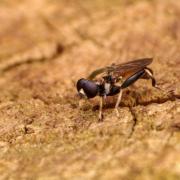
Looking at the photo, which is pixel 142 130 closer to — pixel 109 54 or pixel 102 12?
pixel 109 54

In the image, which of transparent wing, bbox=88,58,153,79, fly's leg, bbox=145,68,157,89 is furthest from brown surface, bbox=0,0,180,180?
transparent wing, bbox=88,58,153,79

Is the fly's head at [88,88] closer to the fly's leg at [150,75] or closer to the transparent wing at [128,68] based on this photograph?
the transparent wing at [128,68]

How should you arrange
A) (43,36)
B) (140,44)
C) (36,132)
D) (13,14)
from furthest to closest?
1. (13,14)
2. (43,36)
3. (140,44)
4. (36,132)

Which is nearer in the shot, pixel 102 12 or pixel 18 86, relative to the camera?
pixel 18 86

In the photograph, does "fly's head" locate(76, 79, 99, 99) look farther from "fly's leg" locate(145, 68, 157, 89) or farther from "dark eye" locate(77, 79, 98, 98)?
"fly's leg" locate(145, 68, 157, 89)

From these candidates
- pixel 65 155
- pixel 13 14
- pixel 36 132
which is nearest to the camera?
pixel 65 155

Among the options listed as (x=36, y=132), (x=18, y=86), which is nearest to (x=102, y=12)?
(x=18, y=86)
